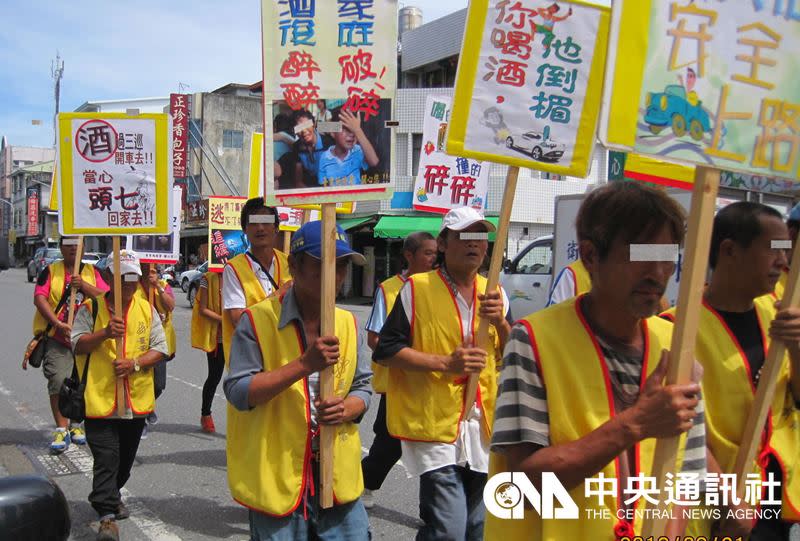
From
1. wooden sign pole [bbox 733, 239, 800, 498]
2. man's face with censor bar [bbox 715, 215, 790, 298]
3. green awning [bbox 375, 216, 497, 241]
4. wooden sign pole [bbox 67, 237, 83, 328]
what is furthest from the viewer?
green awning [bbox 375, 216, 497, 241]

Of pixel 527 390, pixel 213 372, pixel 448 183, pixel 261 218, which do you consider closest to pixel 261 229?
pixel 261 218

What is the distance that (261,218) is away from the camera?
15.9 feet

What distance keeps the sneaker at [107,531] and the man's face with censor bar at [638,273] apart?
3.56 meters

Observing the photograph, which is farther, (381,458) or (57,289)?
(57,289)

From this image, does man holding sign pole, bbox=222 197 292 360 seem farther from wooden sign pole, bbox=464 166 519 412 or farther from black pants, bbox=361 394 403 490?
wooden sign pole, bbox=464 166 519 412

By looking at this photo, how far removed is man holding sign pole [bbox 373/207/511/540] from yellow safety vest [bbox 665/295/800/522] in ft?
3.54

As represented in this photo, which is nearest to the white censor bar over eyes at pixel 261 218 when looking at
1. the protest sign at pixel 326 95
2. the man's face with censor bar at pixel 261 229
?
A: the man's face with censor bar at pixel 261 229

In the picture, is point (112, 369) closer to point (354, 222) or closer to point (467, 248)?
point (467, 248)

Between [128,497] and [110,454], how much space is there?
93cm

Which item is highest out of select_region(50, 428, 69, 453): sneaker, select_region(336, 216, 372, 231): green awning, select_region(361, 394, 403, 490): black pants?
select_region(361, 394, 403, 490): black pants

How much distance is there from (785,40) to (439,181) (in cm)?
395

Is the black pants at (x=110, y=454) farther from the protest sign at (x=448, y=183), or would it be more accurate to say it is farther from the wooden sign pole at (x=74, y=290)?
the protest sign at (x=448, y=183)

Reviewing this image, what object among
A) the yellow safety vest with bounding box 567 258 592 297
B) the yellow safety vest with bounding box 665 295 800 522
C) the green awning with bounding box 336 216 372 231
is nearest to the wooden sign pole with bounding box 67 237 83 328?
the yellow safety vest with bounding box 567 258 592 297

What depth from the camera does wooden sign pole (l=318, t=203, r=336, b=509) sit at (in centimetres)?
268
